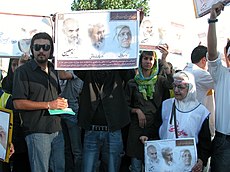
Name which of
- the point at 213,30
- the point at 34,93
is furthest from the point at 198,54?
the point at 34,93

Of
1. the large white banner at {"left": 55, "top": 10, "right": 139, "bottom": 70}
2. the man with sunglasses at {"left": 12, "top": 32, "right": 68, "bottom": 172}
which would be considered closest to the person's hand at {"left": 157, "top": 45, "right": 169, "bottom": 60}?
the large white banner at {"left": 55, "top": 10, "right": 139, "bottom": 70}

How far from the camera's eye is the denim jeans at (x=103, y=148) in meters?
4.30

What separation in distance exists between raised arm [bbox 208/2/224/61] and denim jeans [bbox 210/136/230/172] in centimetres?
77

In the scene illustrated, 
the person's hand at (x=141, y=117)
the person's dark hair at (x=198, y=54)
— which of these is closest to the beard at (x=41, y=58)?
the person's hand at (x=141, y=117)

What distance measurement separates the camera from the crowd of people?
3.62 m

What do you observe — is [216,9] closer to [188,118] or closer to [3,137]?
[188,118]

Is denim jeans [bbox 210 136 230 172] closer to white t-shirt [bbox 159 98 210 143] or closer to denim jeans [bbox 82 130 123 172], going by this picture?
white t-shirt [bbox 159 98 210 143]

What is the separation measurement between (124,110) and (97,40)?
0.83 m

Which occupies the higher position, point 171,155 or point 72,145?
point 171,155

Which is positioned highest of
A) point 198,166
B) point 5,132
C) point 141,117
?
point 141,117

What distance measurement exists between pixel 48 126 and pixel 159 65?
1698 millimetres

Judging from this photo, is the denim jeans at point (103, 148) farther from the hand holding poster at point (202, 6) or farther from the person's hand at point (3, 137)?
the hand holding poster at point (202, 6)

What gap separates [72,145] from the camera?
543cm

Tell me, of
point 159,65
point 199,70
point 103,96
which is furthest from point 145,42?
point 103,96
